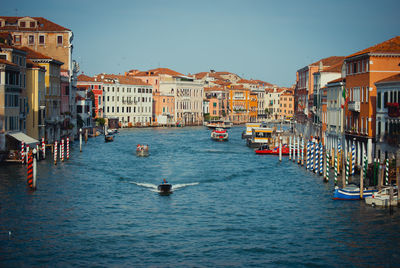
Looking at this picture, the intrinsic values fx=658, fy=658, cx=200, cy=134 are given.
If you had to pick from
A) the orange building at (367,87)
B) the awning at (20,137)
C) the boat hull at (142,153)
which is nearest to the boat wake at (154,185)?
the awning at (20,137)

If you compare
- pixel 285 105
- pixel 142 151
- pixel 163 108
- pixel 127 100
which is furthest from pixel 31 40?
pixel 285 105

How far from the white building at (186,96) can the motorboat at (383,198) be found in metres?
79.3

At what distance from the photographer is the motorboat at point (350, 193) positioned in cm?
2336

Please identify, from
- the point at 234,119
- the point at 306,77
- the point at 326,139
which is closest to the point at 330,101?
the point at 326,139

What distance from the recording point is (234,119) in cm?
11950

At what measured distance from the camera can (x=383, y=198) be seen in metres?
21.9

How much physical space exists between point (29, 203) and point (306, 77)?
35989mm

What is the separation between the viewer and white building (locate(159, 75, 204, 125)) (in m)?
101

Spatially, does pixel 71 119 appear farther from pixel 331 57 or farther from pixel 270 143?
pixel 331 57

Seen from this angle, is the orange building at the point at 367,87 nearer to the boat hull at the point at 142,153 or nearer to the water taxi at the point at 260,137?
the boat hull at the point at 142,153

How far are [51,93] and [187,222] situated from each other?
85.7 ft

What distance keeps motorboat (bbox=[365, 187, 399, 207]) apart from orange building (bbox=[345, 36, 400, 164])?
627 cm

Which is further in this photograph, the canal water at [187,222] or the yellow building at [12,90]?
the yellow building at [12,90]

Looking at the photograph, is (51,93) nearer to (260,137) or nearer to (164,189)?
(260,137)
